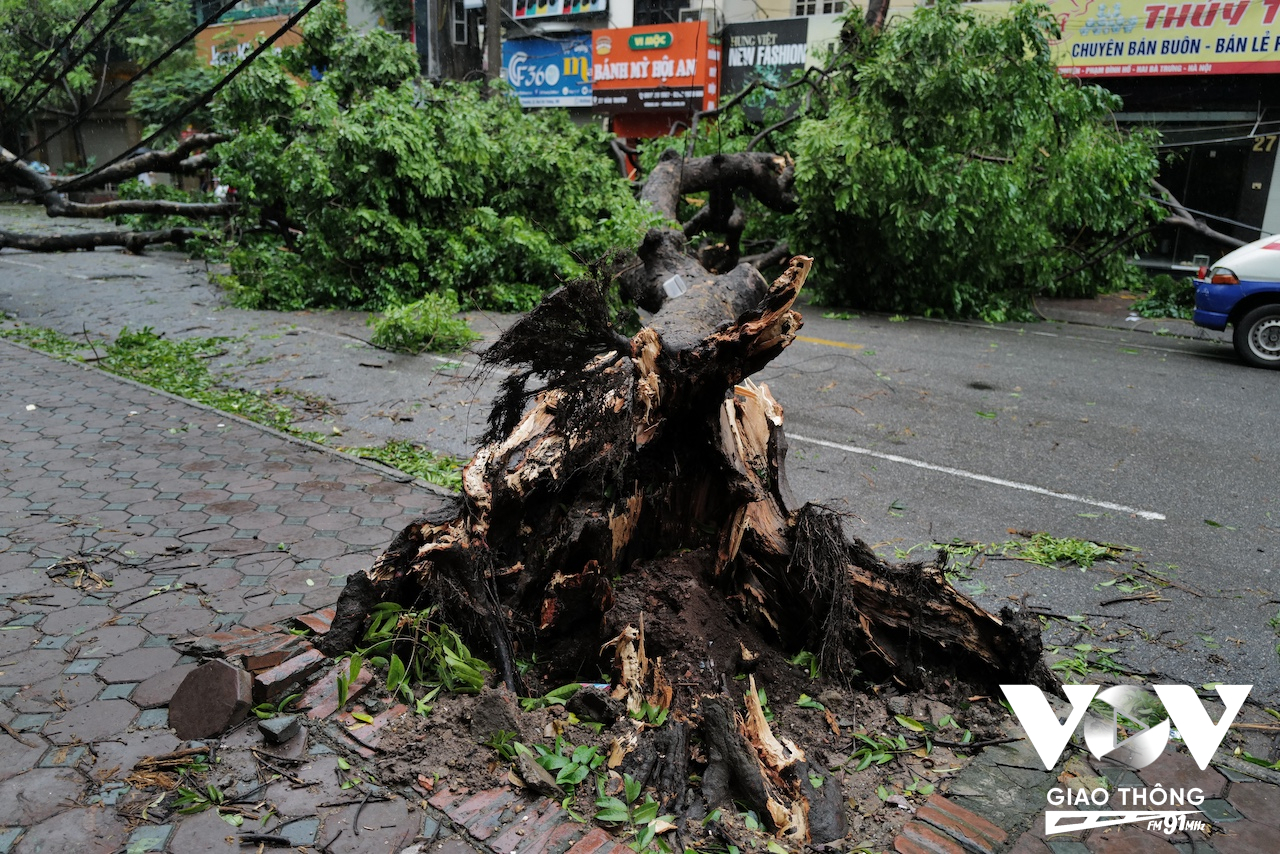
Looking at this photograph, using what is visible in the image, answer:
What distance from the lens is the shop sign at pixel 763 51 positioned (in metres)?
21.8

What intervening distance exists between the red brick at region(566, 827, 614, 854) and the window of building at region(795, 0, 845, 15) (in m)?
22.0

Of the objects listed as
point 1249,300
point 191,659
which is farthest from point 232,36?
point 191,659

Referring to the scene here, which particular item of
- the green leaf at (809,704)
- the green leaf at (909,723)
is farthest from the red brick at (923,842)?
the green leaf at (809,704)

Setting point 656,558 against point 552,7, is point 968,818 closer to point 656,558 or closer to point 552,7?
point 656,558

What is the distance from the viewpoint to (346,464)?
6875 millimetres

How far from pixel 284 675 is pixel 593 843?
4.95 feet

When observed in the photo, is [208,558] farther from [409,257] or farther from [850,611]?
[409,257]

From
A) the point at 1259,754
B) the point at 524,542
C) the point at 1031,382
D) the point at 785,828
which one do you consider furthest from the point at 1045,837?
the point at 1031,382

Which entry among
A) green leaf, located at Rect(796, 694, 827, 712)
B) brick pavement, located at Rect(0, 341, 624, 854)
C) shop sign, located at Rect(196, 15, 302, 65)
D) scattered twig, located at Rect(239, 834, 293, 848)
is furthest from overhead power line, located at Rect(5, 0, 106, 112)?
shop sign, located at Rect(196, 15, 302, 65)

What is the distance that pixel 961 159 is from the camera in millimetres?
12734

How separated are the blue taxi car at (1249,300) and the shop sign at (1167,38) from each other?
20.1ft

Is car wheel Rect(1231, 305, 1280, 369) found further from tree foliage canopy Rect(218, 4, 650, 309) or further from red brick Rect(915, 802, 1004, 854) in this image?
red brick Rect(915, 802, 1004, 854)

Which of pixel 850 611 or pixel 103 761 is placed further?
pixel 850 611

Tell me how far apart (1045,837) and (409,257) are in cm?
1185
